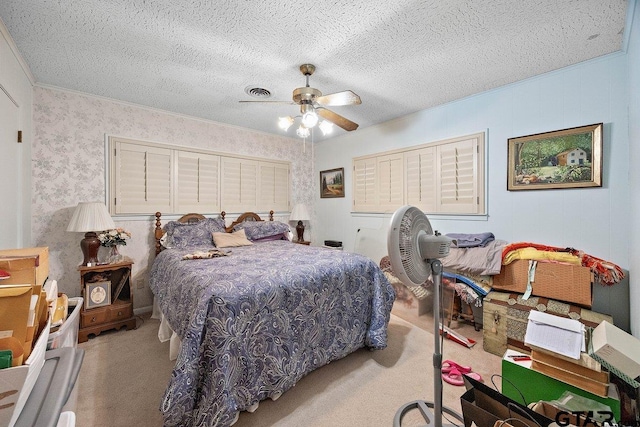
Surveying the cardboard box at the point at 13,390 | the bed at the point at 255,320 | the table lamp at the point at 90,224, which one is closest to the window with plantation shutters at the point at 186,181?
the table lamp at the point at 90,224

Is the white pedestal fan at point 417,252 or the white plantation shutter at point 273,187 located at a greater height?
the white plantation shutter at point 273,187

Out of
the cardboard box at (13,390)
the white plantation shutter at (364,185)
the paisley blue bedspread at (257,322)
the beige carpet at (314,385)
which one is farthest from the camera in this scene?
the white plantation shutter at (364,185)

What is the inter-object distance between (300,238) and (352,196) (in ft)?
3.79

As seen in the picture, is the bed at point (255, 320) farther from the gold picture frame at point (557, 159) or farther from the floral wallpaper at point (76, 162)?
the gold picture frame at point (557, 159)

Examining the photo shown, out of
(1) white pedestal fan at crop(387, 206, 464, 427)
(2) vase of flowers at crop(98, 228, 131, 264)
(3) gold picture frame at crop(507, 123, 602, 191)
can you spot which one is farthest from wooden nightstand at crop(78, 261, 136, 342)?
(3) gold picture frame at crop(507, 123, 602, 191)

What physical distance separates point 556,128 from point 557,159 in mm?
283

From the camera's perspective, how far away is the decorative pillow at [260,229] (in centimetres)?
375

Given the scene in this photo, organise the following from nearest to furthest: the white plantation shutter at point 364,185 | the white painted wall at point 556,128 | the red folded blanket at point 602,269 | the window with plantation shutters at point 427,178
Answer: the red folded blanket at point 602,269, the white painted wall at point 556,128, the window with plantation shutters at point 427,178, the white plantation shutter at point 364,185

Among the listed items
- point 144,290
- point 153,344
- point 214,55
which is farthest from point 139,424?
point 214,55

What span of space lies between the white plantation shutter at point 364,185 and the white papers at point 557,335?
254 centimetres

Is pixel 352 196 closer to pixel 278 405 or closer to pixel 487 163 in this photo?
pixel 487 163

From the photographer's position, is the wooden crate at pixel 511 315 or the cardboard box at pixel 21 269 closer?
the cardboard box at pixel 21 269

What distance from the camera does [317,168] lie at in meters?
Result: 5.02

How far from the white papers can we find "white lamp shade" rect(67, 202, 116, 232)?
3.58m
